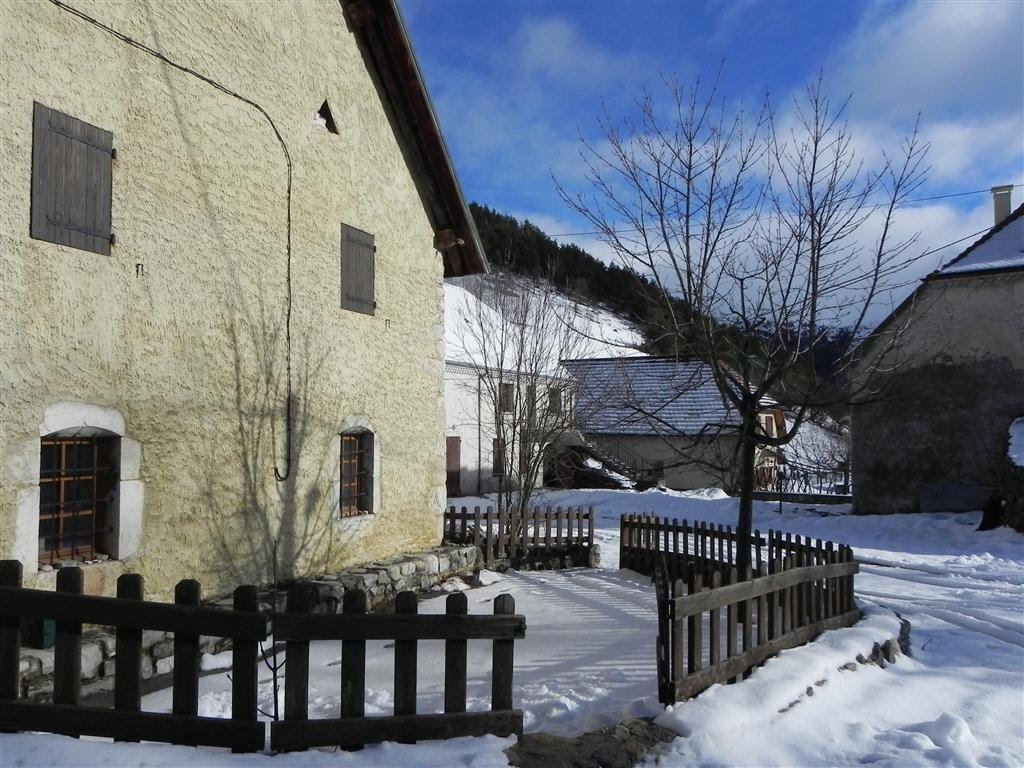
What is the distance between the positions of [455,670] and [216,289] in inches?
185

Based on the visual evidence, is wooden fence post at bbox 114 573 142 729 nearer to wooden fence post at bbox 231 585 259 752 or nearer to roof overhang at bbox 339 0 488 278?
wooden fence post at bbox 231 585 259 752

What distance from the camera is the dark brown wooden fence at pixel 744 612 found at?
474cm

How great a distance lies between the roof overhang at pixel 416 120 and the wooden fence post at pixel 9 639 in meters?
7.65

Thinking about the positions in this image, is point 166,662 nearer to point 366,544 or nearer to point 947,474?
point 366,544

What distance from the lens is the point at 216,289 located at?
23.5 ft

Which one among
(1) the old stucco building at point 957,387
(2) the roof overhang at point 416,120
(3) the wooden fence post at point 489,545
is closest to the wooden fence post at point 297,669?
(3) the wooden fence post at point 489,545

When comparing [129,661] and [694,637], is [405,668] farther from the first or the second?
[694,637]

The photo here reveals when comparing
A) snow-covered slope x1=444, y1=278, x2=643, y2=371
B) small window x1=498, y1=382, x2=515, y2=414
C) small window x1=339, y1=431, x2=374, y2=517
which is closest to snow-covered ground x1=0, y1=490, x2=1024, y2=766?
small window x1=339, y1=431, x2=374, y2=517

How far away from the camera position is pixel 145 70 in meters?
6.53

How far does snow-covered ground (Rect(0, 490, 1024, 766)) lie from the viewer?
3883mm

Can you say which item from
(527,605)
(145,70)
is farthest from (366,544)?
(145,70)

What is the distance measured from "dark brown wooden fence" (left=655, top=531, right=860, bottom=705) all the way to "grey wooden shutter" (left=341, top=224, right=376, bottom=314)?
17.2ft

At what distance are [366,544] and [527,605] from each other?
2185 mm

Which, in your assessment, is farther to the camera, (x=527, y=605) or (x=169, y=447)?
(x=527, y=605)
